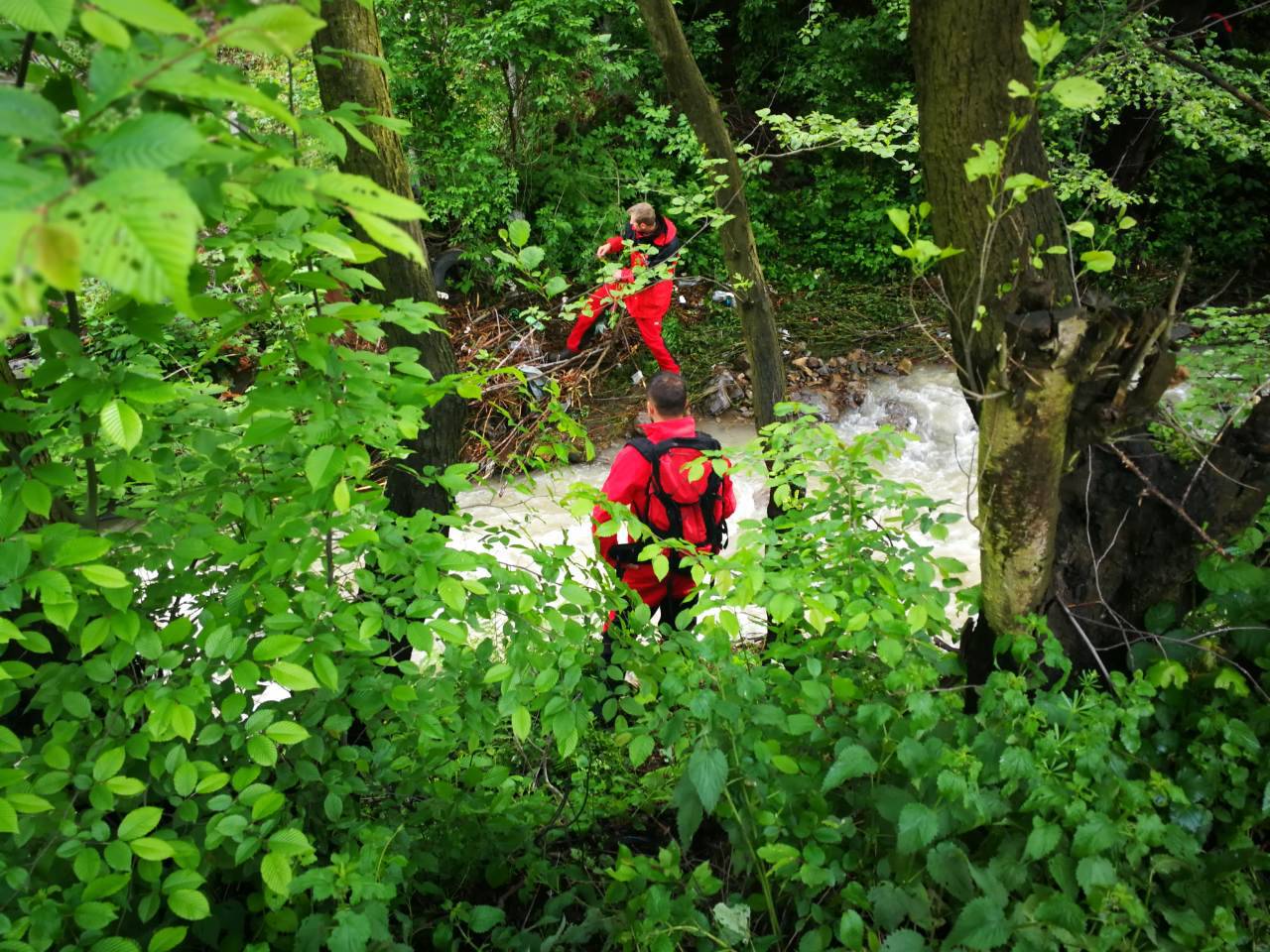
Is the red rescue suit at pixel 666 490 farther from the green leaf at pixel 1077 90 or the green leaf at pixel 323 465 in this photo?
the green leaf at pixel 1077 90

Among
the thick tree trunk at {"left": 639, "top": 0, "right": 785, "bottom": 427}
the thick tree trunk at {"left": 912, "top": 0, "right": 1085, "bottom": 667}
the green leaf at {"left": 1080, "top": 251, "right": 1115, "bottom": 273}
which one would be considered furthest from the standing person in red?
the green leaf at {"left": 1080, "top": 251, "right": 1115, "bottom": 273}

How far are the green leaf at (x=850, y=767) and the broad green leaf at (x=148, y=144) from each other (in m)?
1.76

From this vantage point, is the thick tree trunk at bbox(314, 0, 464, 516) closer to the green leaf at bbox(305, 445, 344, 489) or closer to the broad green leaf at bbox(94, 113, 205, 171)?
the green leaf at bbox(305, 445, 344, 489)

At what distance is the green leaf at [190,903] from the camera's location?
1597 millimetres

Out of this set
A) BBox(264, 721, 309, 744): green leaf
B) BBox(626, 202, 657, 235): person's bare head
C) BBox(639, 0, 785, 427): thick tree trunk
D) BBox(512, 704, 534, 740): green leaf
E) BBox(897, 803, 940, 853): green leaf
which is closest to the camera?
BBox(264, 721, 309, 744): green leaf

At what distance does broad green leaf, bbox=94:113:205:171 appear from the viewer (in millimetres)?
841

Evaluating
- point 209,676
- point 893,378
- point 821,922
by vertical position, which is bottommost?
point 893,378

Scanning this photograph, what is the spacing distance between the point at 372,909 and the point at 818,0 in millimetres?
8126

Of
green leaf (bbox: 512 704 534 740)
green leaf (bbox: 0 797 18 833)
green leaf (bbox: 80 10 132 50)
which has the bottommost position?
green leaf (bbox: 512 704 534 740)

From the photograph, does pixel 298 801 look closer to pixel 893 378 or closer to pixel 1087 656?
pixel 1087 656

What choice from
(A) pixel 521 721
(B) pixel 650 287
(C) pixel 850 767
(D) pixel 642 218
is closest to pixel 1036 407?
(C) pixel 850 767

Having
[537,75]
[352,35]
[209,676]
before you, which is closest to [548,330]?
[537,75]

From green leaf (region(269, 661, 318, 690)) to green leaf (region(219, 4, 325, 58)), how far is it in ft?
3.71

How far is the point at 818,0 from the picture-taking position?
747cm
